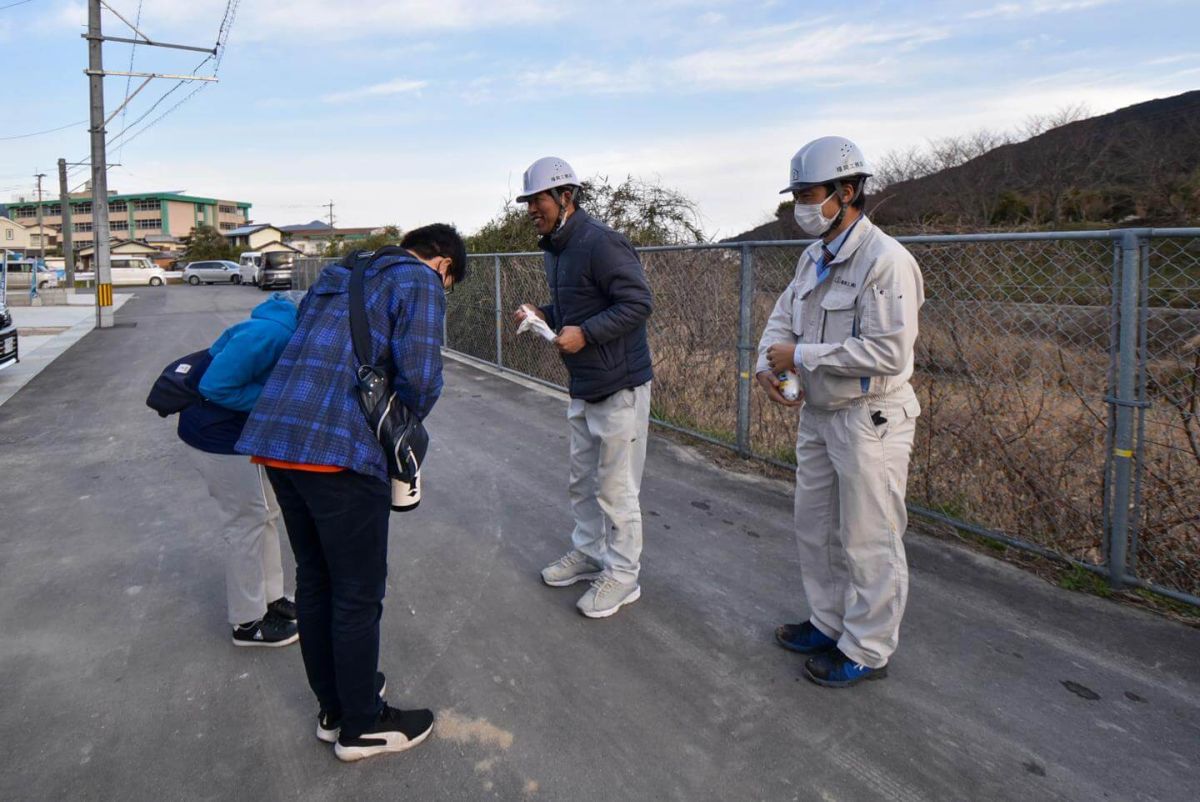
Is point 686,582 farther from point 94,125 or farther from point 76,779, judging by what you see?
point 94,125

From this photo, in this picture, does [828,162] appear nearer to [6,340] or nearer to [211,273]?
[6,340]

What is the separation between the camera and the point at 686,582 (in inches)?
151

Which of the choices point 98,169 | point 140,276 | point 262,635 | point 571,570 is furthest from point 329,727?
point 140,276

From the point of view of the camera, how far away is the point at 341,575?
2301mm

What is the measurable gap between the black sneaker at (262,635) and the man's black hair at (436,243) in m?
1.76

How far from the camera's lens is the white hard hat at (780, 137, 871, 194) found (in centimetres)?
279

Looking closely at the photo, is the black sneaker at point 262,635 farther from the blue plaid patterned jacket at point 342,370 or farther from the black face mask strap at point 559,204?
the black face mask strap at point 559,204

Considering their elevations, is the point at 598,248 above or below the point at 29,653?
above

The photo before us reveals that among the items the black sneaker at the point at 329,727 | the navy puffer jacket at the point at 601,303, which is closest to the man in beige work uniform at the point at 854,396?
the navy puffer jacket at the point at 601,303

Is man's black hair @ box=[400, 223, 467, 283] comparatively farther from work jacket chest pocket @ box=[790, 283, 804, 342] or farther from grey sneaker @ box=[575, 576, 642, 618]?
grey sneaker @ box=[575, 576, 642, 618]

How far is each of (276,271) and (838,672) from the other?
36321 millimetres

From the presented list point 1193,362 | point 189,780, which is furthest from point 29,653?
point 1193,362

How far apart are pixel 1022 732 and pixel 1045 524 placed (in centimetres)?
173

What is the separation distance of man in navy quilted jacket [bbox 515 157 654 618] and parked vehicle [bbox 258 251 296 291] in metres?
33.4
